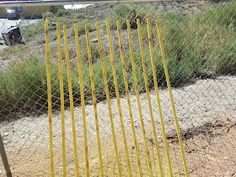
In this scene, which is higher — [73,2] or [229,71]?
[73,2]

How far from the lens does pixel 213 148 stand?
3754 mm

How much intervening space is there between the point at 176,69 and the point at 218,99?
2.51ft

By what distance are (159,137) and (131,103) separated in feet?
2.85

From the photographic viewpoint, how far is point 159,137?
3881 millimetres

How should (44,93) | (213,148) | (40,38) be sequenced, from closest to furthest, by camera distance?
(213,148)
(44,93)
(40,38)

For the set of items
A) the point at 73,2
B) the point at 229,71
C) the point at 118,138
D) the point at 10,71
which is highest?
the point at 73,2

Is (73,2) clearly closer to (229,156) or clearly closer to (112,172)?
(112,172)

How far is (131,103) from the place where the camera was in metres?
4.65

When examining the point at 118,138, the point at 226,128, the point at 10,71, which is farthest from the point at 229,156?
the point at 10,71

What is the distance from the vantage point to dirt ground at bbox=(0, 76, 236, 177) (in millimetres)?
3400

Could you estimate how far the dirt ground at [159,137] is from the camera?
340cm

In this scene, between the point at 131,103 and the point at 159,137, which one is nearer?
the point at 159,137

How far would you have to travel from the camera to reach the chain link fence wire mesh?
3.39m

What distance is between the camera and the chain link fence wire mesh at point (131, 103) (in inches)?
→ 133
